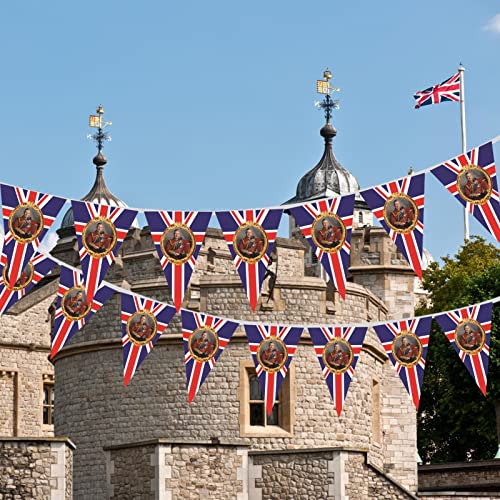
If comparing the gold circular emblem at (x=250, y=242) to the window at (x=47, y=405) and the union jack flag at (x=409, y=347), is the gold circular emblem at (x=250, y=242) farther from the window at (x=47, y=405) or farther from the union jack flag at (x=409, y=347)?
the window at (x=47, y=405)

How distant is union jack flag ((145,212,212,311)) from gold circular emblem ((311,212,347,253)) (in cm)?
170

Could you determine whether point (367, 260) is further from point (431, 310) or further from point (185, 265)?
point (431, 310)

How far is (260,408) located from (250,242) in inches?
192

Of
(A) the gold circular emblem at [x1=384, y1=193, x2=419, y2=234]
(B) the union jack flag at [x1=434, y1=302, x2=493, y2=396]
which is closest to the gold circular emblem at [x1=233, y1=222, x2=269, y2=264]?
(A) the gold circular emblem at [x1=384, y1=193, x2=419, y2=234]

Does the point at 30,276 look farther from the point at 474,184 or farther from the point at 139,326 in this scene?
the point at 474,184

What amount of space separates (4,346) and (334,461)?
43.1 feet

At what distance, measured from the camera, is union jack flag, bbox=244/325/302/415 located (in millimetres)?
28781

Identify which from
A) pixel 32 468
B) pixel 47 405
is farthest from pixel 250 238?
pixel 47 405

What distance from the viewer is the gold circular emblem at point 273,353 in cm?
2884

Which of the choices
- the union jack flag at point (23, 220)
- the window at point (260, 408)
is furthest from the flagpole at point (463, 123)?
the union jack flag at point (23, 220)

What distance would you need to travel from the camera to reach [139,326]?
2888 cm

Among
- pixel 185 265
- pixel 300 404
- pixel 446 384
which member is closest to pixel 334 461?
pixel 300 404

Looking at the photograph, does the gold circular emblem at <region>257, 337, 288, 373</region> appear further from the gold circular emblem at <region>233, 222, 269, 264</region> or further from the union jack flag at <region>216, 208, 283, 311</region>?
the gold circular emblem at <region>233, 222, 269, 264</region>

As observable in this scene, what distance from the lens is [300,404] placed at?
3072 cm
